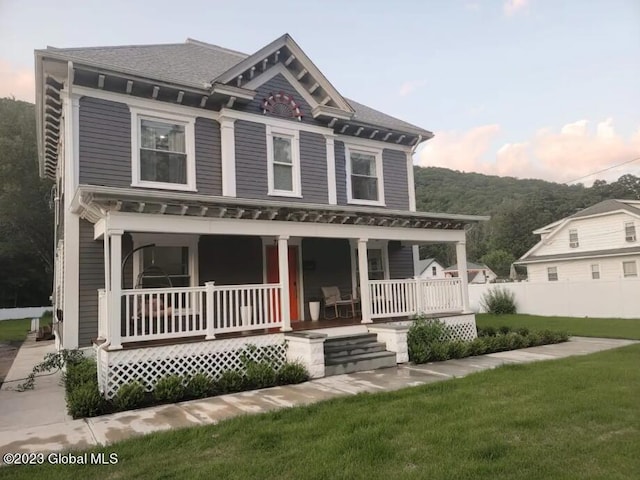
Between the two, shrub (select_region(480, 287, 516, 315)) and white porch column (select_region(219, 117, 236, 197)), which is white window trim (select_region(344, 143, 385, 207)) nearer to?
white porch column (select_region(219, 117, 236, 197))

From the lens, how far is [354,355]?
354 inches

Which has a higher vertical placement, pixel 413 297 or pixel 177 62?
pixel 177 62

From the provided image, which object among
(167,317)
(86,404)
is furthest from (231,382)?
(86,404)

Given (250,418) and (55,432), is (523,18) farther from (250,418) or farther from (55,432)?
(55,432)

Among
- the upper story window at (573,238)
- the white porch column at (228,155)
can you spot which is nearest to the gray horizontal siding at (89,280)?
Result: the white porch column at (228,155)

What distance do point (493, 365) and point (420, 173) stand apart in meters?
48.6

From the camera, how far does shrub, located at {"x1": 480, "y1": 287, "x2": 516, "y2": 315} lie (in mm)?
21484

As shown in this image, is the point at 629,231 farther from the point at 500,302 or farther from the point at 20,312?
the point at 20,312

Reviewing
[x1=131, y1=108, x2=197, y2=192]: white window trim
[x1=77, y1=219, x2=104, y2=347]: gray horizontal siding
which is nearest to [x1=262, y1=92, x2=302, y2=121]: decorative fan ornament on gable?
[x1=131, y1=108, x2=197, y2=192]: white window trim

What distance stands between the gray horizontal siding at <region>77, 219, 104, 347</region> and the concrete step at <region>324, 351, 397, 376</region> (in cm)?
456

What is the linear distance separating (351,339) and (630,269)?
20282mm

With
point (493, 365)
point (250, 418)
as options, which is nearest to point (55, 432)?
point (250, 418)

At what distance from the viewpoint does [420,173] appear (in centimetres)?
5522

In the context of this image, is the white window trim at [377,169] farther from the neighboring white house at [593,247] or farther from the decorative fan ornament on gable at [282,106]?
the neighboring white house at [593,247]
